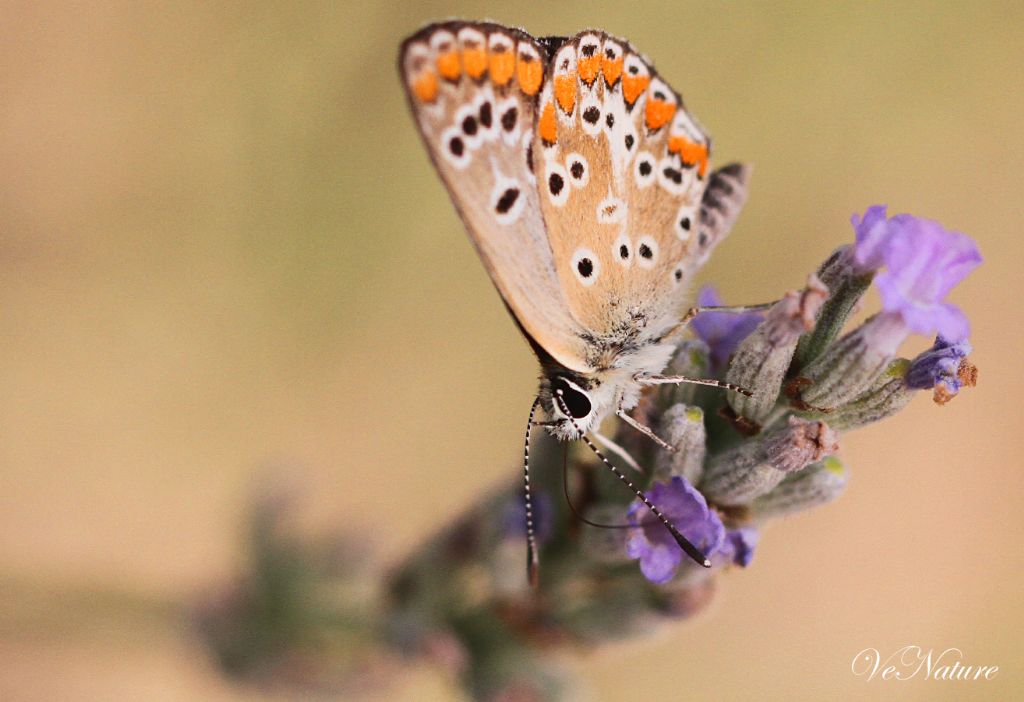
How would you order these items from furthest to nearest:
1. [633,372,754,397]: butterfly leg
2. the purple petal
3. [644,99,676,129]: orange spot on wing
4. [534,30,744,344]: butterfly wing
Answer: [644,99,676,129]: orange spot on wing < [534,30,744,344]: butterfly wing < [633,372,754,397]: butterfly leg < the purple petal

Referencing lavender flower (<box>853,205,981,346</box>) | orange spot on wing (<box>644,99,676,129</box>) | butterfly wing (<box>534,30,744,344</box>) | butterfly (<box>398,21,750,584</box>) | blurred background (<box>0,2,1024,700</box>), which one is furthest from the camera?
blurred background (<box>0,2,1024,700</box>)

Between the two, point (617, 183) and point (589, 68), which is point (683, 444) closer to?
point (617, 183)

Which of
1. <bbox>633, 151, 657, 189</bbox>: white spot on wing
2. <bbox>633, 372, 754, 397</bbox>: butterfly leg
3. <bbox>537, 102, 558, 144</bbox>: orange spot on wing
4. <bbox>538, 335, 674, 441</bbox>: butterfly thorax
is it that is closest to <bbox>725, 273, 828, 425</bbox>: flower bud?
<bbox>633, 372, 754, 397</bbox>: butterfly leg

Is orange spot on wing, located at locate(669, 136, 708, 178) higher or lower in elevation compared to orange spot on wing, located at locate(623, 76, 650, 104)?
lower

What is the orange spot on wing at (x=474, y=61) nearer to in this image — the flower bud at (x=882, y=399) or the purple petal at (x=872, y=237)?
the purple petal at (x=872, y=237)

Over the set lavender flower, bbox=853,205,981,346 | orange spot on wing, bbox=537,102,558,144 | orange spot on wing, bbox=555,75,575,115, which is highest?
orange spot on wing, bbox=555,75,575,115

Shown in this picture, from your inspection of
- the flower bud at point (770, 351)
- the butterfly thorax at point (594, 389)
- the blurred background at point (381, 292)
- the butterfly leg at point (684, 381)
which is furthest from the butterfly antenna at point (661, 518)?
the blurred background at point (381, 292)

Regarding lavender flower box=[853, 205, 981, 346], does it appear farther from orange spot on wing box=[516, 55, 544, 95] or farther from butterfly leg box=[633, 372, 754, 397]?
orange spot on wing box=[516, 55, 544, 95]

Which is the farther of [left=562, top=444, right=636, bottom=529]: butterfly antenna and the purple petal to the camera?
[left=562, top=444, right=636, bottom=529]: butterfly antenna
